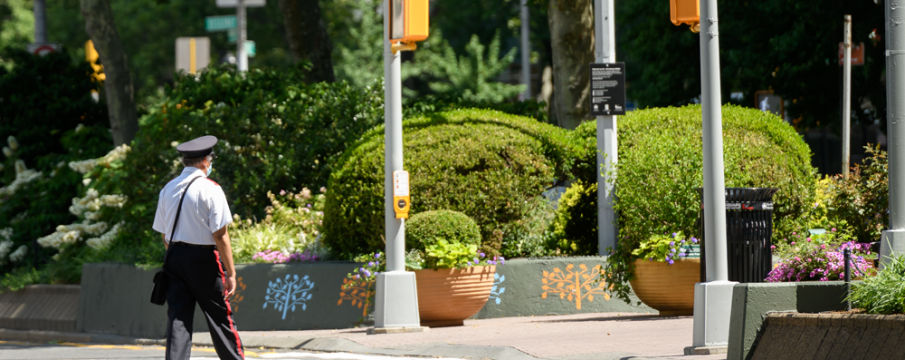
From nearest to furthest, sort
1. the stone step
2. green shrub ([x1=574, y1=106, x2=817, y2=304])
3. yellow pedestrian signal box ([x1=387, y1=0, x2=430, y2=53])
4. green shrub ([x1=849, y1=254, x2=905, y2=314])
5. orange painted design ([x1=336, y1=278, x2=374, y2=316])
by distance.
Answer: green shrub ([x1=849, y1=254, x2=905, y2=314]), yellow pedestrian signal box ([x1=387, y1=0, x2=430, y2=53]), green shrub ([x1=574, y1=106, x2=817, y2=304]), orange painted design ([x1=336, y1=278, x2=374, y2=316]), the stone step

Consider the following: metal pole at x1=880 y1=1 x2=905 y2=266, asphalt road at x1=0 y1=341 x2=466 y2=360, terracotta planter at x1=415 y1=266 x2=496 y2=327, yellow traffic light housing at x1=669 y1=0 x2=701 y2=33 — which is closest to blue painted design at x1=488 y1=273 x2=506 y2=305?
terracotta planter at x1=415 y1=266 x2=496 y2=327

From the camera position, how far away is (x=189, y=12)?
37125 millimetres

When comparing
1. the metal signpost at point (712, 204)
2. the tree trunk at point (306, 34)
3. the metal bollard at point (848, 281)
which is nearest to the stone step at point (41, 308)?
the tree trunk at point (306, 34)

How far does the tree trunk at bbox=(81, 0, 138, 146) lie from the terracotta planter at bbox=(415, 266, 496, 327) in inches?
282

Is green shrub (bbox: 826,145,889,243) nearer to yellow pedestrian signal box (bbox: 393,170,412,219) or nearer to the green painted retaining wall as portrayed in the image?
the green painted retaining wall

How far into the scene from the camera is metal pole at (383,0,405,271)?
402 inches

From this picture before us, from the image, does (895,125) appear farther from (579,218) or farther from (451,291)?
(579,218)

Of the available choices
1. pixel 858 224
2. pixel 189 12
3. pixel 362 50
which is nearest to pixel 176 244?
pixel 858 224

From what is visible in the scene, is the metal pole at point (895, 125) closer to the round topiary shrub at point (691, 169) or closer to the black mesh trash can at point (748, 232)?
the black mesh trash can at point (748, 232)

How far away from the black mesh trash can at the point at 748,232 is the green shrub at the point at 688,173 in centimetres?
158

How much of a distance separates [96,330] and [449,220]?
193 inches

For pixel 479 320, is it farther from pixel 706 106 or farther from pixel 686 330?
pixel 706 106

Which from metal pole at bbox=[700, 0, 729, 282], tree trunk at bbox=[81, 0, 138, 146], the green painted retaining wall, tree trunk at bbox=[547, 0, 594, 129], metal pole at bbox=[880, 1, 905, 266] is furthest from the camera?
tree trunk at bbox=[81, 0, 138, 146]

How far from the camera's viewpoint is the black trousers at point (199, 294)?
6648 millimetres
